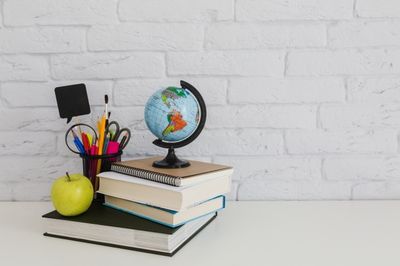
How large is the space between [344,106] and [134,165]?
1.87 feet

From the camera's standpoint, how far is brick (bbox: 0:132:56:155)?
1.08 m

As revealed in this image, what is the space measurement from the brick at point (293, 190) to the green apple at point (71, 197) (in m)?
0.44

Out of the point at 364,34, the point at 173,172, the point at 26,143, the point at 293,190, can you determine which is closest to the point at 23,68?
the point at 26,143

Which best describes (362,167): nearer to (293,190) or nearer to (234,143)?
(293,190)

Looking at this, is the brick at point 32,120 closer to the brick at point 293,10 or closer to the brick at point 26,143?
the brick at point 26,143

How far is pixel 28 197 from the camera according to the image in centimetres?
110

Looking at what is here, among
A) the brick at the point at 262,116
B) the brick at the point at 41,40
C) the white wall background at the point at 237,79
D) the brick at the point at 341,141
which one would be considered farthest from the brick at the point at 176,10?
the brick at the point at 341,141

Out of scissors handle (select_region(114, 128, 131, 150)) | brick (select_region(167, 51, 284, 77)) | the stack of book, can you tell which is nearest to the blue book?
the stack of book

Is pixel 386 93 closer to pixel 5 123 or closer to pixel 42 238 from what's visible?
pixel 42 238

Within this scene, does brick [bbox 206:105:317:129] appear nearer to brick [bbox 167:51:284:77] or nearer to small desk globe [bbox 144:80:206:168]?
brick [bbox 167:51:284:77]

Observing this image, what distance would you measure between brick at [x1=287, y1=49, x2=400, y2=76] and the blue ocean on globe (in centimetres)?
34

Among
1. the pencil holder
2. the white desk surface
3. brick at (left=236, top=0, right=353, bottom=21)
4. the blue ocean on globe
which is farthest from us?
brick at (left=236, top=0, right=353, bottom=21)

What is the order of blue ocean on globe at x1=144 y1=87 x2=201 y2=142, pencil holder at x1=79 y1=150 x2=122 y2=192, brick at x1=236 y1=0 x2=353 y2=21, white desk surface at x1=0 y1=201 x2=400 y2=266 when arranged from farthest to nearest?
brick at x1=236 y1=0 x2=353 y2=21, pencil holder at x1=79 y1=150 x2=122 y2=192, blue ocean on globe at x1=144 y1=87 x2=201 y2=142, white desk surface at x1=0 y1=201 x2=400 y2=266

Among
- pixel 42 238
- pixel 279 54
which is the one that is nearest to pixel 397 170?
pixel 279 54
